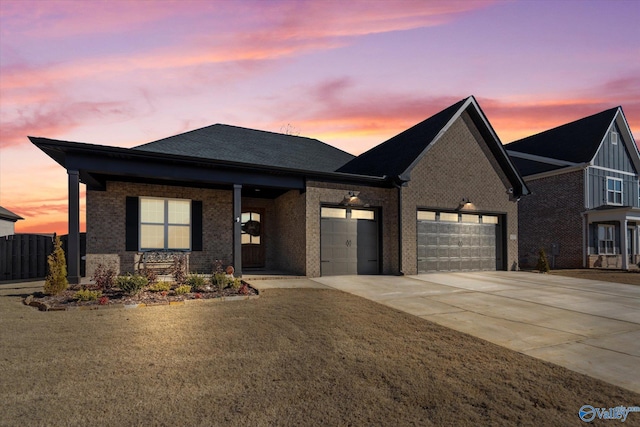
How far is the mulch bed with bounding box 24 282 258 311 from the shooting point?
7.67m

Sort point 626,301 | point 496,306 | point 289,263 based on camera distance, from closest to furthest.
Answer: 1. point 496,306
2. point 626,301
3. point 289,263

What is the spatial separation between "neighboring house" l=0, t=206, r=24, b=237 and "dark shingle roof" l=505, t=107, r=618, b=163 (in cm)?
3819

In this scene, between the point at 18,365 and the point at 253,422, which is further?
the point at 18,365

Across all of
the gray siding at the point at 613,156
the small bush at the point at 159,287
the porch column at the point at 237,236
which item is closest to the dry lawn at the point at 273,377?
the small bush at the point at 159,287

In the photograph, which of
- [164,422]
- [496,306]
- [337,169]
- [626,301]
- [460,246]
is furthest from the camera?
[337,169]

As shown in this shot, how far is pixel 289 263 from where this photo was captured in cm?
1457

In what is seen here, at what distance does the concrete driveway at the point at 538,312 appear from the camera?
4.93 metres

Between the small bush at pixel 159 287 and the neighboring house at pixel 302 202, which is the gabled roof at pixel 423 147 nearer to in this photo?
the neighboring house at pixel 302 202

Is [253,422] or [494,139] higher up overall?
[494,139]

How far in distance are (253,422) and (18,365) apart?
3481 mm

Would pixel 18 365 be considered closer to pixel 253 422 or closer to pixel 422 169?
pixel 253 422

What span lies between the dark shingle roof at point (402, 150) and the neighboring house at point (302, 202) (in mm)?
89

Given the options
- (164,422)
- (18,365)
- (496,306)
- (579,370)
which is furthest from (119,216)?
(579,370)

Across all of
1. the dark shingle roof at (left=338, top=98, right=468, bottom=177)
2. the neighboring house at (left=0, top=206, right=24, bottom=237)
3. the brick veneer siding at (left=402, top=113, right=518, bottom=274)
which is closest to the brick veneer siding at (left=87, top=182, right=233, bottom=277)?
the dark shingle roof at (left=338, top=98, right=468, bottom=177)
